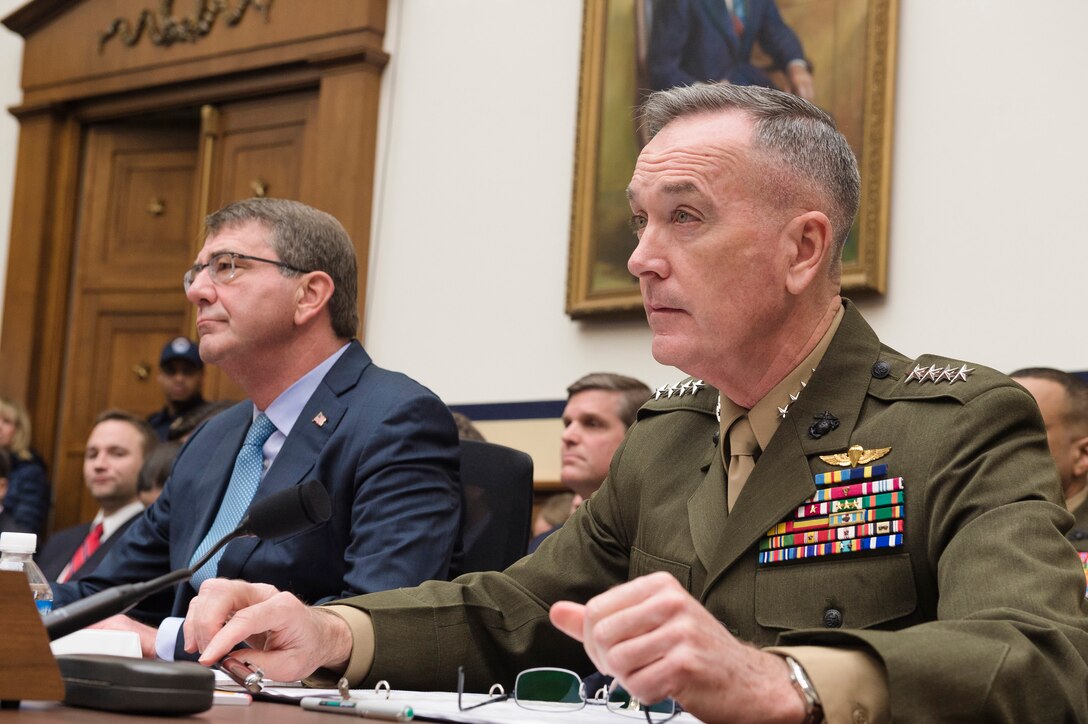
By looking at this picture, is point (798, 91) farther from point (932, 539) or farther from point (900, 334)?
point (932, 539)

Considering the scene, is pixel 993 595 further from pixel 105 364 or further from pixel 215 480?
pixel 105 364

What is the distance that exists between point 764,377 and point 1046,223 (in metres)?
2.96

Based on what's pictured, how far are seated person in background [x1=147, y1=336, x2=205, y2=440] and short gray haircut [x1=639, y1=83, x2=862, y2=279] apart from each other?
15.9 ft

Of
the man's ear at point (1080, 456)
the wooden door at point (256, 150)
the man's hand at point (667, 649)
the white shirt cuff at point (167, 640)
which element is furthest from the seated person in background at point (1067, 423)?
the wooden door at point (256, 150)

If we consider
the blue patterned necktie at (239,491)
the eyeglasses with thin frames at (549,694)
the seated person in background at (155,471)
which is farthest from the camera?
the seated person in background at (155,471)

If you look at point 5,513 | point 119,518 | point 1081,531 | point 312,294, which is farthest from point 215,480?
point 5,513

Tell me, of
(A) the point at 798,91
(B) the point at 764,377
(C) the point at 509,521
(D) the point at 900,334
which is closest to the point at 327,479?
(C) the point at 509,521

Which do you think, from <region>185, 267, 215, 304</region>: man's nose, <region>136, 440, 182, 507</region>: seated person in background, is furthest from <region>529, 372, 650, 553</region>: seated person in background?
<region>185, 267, 215, 304</region>: man's nose

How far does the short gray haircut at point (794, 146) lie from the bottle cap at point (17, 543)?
1084 millimetres

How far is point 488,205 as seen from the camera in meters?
6.03

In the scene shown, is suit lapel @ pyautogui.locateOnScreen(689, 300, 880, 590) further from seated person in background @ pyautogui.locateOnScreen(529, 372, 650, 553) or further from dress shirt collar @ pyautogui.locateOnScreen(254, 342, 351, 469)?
seated person in background @ pyautogui.locateOnScreen(529, 372, 650, 553)

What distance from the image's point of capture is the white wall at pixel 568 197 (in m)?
4.50

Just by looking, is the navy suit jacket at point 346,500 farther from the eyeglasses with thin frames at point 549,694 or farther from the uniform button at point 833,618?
the uniform button at point 833,618

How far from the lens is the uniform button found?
5.24 ft
